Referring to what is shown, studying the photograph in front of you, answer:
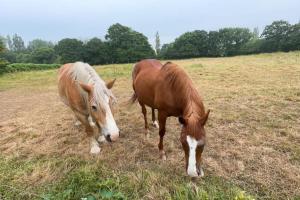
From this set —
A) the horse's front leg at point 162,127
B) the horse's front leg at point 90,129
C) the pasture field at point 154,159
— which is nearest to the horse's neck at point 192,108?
the horse's front leg at point 162,127

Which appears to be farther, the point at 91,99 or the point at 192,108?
the point at 91,99

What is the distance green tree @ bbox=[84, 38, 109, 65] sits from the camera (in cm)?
4059

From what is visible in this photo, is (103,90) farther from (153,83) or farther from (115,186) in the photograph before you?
(115,186)

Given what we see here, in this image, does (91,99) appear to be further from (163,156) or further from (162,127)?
(163,156)

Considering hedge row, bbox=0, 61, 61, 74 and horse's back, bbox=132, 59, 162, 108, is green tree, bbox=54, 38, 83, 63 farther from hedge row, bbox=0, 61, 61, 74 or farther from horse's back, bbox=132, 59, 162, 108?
horse's back, bbox=132, 59, 162, 108

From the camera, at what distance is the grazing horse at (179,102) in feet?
9.71

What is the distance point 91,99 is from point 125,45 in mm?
39699

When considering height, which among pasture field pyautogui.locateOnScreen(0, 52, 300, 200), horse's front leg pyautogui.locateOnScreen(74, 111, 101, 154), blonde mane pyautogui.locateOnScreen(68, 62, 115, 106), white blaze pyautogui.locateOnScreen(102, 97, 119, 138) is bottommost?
pasture field pyautogui.locateOnScreen(0, 52, 300, 200)

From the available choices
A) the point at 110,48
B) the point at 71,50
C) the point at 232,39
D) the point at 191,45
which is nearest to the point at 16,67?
the point at 71,50

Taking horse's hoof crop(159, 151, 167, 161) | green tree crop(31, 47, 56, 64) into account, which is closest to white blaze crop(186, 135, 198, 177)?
horse's hoof crop(159, 151, 167, 161)

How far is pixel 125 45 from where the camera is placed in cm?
4222

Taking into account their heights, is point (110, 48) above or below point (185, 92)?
above

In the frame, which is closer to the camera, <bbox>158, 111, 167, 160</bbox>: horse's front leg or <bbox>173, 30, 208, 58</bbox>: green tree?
<bbox>158, 111, 167, 160</bbox>: horse's front leg

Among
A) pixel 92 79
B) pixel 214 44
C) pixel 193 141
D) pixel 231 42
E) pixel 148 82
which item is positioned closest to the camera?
pixel 193 141
